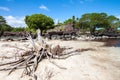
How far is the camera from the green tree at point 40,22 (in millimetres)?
65562

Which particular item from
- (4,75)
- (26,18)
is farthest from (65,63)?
(26,18)

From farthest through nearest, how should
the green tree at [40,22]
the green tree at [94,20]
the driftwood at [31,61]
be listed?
the green tree at [40,22], the green tree at [94,20], the driftwood at [31,61]

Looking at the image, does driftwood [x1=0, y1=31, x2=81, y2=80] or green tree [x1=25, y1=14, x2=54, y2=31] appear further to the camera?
green tree [x1=25, y1=14, x2=54, y2=31]

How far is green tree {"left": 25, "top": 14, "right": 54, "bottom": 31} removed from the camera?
6556cm

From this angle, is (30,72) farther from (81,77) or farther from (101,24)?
(101,24)

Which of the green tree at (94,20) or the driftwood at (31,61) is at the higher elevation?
the green tree at (94,20)

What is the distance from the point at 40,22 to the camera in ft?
215

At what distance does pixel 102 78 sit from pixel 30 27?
60.1m

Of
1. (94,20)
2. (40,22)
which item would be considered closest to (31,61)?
(94,20)

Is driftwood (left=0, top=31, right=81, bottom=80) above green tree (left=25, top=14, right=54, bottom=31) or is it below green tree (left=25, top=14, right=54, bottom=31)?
below

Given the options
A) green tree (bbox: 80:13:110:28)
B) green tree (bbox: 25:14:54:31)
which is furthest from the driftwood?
green tree (bbox: 25:14:54:31)

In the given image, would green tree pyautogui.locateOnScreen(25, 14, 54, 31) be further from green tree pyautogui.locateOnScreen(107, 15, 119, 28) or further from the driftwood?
the driftwood

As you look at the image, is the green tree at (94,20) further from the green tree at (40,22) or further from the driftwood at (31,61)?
the driftwood at (31,61)

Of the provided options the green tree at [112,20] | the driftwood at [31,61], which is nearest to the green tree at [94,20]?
the green tree at [112,20]
